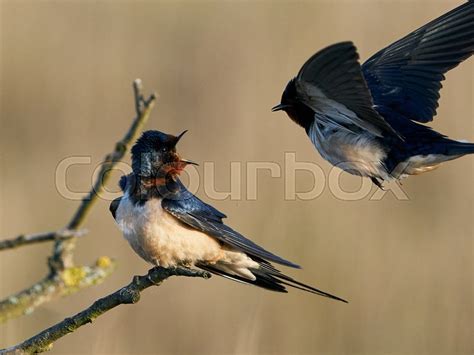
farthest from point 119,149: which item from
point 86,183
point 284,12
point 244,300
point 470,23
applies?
point 284,12

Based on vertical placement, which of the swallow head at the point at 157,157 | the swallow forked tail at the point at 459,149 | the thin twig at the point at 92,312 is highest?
the swallow forked tail at the point at 459,149

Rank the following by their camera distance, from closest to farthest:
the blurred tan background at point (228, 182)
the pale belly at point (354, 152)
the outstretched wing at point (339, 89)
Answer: the outstretched wing at point (339, 89)
the pale belly at point (354, 152)
the blurred tan background at point (228, 182)

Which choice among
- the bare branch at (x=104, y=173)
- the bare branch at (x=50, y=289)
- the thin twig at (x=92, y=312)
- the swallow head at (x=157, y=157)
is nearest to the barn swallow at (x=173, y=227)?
the swallow head at (x=157, y=157)

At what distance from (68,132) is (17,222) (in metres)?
0.57

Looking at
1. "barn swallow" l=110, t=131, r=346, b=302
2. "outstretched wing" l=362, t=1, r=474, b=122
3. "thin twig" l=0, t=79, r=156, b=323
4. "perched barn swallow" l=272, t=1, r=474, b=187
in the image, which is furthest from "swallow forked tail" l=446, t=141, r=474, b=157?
"thin twig" l=0, t=79, r=156, b=323

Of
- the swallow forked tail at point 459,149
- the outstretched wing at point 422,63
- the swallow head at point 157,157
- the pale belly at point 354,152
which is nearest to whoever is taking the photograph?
the swallow head at point 157,157

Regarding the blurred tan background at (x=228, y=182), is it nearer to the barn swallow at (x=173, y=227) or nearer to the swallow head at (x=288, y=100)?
the barn swallow at (x=173, y=227)

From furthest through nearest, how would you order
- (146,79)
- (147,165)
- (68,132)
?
1. (146,79)
2. (68,132)
3. (147,165)

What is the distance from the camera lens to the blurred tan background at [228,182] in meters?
3.74

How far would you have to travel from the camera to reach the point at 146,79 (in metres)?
4.62

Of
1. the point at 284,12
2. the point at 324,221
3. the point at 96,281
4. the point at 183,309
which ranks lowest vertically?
the point at 96,281

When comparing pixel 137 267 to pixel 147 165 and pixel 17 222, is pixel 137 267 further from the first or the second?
pixel 147 165

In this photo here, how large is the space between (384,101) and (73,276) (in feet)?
5.55

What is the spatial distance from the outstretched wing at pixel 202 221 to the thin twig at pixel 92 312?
0.30 metres
